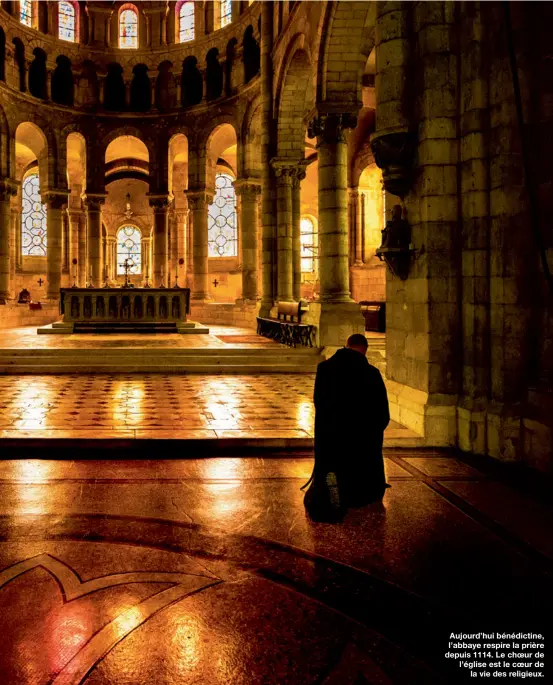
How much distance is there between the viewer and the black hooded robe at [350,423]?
4297 mm

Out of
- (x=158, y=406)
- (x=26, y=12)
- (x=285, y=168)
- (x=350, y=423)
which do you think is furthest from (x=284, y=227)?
(x=26, y=12)

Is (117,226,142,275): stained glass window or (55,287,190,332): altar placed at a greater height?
(117,226,142,275): stained glass window

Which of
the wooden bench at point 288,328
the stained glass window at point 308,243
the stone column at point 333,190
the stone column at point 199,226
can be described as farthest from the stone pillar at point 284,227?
the stained glass window at point 308,243

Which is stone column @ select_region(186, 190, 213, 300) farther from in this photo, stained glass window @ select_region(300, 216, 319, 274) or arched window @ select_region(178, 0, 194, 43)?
arched window @ select_region(178, 0, 194, 43)

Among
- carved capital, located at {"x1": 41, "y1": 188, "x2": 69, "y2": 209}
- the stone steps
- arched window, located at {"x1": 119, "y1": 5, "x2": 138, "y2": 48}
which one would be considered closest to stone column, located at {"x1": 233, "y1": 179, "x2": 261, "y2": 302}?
carved capital, located at {"x1": 41, "y1": 188, "x2": 69, "y2": 209}

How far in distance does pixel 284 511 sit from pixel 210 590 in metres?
1.31

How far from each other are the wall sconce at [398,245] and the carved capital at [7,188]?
1899 centimetres

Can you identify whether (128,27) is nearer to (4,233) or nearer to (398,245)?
(4,233)

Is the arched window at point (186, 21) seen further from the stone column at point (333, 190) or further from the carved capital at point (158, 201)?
the stone column at point (333, 190)

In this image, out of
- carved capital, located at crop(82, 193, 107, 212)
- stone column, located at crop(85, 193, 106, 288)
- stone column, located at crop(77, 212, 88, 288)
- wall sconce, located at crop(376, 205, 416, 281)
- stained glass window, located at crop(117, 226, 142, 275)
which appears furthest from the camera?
stained glass window, located at crop(117, 226, 142, 275)

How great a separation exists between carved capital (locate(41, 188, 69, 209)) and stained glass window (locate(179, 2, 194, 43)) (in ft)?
26.1

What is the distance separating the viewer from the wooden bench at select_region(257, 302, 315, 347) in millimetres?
13781

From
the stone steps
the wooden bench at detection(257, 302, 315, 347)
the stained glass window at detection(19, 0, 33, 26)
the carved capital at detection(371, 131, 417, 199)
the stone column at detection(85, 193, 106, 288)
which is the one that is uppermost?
the stained glass window at detection(19, 0, 33, 26)

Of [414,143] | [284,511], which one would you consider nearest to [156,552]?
[284,511]
